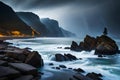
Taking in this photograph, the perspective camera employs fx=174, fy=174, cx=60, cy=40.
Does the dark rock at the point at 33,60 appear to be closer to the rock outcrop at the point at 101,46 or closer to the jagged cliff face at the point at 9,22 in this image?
the rock outcrop at the point at 101,46

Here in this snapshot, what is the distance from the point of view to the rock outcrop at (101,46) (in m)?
62.3

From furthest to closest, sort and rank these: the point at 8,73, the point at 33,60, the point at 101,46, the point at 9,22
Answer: the point at 9,22, the point at 101,46, the point at 33,60, the point at 8,73

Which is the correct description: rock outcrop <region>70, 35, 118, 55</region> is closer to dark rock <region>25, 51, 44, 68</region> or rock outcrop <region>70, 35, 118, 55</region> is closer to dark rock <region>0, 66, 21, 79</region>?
dark rock <region>25, 51, 44, 68</region>

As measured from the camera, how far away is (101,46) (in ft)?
207

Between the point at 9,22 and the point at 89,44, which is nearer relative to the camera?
the point at 89,44

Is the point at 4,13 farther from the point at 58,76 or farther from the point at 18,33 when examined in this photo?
the point at 58,76

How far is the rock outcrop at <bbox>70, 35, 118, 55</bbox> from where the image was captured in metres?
62.3

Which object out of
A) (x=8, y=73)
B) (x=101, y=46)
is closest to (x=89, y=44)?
(x=101, y=46)

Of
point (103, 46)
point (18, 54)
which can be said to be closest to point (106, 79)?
point (18, 54)

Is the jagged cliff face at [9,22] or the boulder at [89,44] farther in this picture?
the jagged cliff face at [9,22]

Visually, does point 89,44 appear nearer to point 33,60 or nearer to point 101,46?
point 101,46

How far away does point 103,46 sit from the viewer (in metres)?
62.7

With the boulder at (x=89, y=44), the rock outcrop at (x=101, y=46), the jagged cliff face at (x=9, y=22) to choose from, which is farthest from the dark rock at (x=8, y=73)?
the jagged cliff face at (x=9, y=22)

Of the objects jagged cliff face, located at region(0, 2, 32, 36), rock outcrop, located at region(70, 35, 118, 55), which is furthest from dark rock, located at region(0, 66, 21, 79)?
jagged cliff face, located at region(0, 2, 32, 36)
